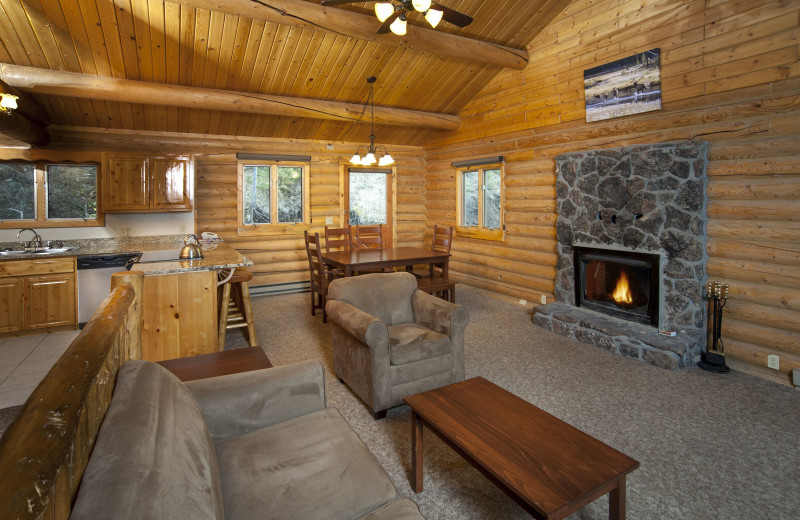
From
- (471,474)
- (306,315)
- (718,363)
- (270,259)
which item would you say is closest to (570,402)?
(471,474)

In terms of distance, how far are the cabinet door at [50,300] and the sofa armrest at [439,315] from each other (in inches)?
158

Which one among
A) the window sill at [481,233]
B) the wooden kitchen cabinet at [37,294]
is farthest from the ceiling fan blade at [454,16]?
the wooden kitchen cabinet at [37,294]

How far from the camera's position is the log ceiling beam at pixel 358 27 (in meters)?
4.12

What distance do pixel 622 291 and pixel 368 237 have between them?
3.66m

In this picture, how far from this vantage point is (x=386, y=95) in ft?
20.9

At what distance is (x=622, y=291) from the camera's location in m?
4.66

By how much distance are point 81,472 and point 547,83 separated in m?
6.01

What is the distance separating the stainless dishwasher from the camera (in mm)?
4848

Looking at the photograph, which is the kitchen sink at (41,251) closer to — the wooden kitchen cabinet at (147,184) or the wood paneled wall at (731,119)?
the wooden kitchen cabinet at (147,184)

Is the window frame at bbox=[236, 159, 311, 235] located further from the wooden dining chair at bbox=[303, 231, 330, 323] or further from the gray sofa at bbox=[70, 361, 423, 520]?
the gray sofa at bbox=[70, 361, 423, 520]

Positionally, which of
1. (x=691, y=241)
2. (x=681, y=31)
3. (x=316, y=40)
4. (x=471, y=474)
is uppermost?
(x=316, y=40)

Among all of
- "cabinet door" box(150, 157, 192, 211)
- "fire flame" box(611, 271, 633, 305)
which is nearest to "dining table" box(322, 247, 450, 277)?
"fire flame" box(611, 271, 633, 305)

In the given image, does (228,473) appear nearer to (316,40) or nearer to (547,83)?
(316,40)

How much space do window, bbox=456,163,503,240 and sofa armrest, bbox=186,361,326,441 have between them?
4.96 m
